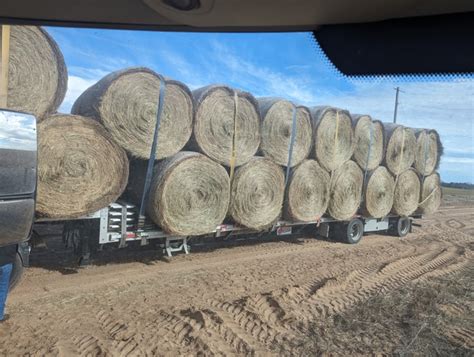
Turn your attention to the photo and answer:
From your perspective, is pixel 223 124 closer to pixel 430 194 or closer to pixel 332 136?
pixel 332 136

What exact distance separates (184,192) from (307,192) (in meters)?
3.41

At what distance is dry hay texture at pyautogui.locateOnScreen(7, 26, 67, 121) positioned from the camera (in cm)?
519

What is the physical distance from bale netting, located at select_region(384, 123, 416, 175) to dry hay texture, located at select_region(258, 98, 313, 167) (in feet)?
12.5

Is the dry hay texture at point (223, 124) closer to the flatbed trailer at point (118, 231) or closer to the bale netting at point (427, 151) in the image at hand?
the flatbed trailer at point (118, 231)

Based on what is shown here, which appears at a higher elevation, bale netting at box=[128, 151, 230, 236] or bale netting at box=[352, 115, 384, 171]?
bale netting at box=[352, 115, 384, 171]

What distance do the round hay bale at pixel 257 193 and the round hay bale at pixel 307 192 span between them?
1.18ft

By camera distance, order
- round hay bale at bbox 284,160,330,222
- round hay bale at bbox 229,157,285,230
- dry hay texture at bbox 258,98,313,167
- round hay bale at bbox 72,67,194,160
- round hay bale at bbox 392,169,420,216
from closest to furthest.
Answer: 1. round hay bale at bbox 72,67,194,160
2. round hay bale at bbox 229,157,285,230
3. dry hay texture at bbox 258,98,313,167
4. round hay bale at bbox 284,160,330,222
5. round hay bale at bbox 392,169,420,216

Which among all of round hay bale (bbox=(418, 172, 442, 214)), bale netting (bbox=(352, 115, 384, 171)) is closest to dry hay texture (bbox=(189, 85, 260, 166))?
bale netting (bbox=(352, 115, 384, 171))

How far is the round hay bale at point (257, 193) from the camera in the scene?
26.5 feet

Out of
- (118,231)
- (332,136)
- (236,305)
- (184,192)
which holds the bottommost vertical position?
(236,305)

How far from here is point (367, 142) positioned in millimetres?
11062

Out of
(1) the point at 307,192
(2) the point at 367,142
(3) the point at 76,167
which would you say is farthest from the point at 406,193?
(3) the point at 76,167

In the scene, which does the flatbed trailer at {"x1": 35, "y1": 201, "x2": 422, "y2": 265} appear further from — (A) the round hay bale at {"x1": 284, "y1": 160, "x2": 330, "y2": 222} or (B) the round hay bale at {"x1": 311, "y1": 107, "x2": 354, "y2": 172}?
(B) the round hay bale at {"x1": 311, "y1": 107, "x2": 354, "y2": 172}

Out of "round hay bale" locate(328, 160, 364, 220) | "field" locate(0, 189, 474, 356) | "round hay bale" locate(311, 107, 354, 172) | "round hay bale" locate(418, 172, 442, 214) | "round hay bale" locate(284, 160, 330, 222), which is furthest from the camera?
"round hay bale" locate(418, 172, 442, 214)
